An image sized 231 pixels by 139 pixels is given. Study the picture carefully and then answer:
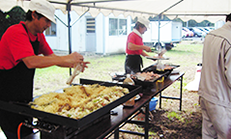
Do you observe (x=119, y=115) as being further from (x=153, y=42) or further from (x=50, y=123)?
(x=153, y=42)

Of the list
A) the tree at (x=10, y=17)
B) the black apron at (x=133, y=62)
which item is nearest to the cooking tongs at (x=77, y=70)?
the black apron at (x=133, y=62)

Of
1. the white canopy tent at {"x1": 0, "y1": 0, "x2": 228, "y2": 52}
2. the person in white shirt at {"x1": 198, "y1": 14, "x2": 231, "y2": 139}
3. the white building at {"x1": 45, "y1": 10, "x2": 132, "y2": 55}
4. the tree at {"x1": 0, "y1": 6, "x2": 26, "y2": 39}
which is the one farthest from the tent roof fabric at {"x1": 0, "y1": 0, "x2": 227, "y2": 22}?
the tree at {"x1": 0, "y1": 6, "x2": 26, "y2": 39}

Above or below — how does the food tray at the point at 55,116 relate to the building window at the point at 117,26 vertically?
below

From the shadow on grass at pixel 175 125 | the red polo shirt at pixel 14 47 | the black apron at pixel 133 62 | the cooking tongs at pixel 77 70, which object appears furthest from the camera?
the black apron at pixel 133 62

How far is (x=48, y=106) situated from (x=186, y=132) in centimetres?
305

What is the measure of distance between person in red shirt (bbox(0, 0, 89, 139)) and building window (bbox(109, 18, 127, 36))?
37.0ft

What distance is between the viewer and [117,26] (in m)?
13.7

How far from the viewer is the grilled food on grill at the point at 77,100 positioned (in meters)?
1.64

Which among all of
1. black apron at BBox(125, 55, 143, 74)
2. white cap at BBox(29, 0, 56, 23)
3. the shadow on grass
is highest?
white cap at BBox(29, 0, 56, 23)

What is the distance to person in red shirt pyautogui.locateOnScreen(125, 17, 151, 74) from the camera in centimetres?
435

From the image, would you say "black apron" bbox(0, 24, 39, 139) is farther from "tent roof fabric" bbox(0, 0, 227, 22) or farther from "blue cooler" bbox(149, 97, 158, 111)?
"blue cooler" bbox(149, 97, 158, 111)

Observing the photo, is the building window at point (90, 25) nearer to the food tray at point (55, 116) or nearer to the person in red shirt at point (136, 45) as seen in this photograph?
the person in red shirt at point (136, 45)

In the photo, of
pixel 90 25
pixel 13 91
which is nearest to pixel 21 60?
pixel 13 91

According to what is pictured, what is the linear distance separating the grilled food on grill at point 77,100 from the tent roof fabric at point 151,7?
7.06ft
